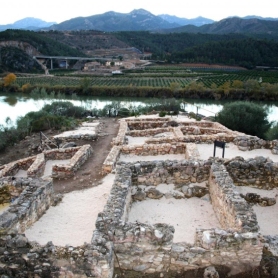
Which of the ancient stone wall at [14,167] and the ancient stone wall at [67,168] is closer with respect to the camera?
the ancient stone wall at [67,168]

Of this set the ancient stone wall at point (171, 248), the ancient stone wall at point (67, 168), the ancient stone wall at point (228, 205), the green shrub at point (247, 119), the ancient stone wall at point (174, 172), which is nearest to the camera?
the ancient stone wall at point (171, 248)

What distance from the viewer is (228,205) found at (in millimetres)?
6352

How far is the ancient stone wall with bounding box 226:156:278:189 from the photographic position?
8.33 metres

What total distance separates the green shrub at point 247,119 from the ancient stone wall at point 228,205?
16.8 metres

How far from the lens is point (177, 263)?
524cm

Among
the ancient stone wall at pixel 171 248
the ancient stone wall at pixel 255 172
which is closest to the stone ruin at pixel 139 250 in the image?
the ancient stone wall at pixel 171 248

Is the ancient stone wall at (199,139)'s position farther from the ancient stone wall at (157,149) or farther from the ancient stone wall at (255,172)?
the ancient stone wall at (255,172)

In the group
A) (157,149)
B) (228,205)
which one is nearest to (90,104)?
(157,149)

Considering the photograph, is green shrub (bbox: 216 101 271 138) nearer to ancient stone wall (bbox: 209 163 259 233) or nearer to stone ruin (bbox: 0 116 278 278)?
ancient stone wall (bbox: 209 163 259 233)

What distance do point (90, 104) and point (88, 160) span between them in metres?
31.3

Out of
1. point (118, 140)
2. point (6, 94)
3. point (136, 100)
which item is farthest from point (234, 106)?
point (6, 94)

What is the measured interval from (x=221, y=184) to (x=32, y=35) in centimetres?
11060

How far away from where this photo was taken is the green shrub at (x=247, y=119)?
23859mm

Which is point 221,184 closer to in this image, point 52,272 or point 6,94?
point 52,272
